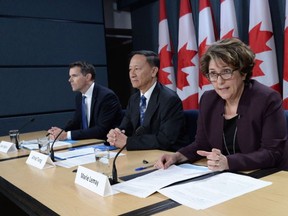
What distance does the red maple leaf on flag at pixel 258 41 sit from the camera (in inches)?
105

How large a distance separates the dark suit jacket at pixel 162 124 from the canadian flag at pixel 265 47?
93 centimetres

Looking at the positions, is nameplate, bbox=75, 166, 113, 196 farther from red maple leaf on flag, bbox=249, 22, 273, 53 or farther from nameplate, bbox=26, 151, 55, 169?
red maple leaf on flag, bbox=249, 22, 273, 53

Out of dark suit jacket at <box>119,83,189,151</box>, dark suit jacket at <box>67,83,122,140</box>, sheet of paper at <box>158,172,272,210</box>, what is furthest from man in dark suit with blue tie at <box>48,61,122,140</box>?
sheet of paper at <box>158,172,272,210</box>

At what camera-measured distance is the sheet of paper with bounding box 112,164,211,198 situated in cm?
114

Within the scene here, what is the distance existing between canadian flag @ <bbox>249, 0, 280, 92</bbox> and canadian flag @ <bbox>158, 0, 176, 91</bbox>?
1.09 meters

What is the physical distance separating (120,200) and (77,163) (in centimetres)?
64

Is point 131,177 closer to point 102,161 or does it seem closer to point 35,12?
point 102,161

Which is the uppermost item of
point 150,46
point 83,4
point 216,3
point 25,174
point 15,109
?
point 83,4

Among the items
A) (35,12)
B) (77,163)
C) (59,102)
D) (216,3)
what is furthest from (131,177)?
(35,12)

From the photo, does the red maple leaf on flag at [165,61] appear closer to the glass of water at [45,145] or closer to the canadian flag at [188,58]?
the canadian flag at [188,58]

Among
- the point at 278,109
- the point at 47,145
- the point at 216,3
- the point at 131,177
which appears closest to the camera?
the point at 131,177

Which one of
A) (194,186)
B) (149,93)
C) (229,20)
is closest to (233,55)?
(194,186)

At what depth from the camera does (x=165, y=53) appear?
3584 mm

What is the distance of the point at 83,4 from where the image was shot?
13.1ft
